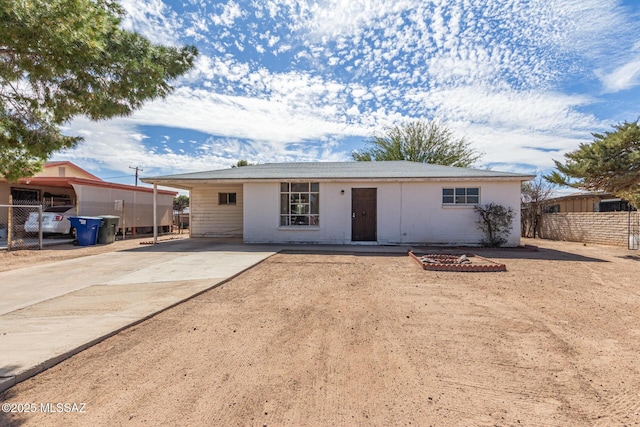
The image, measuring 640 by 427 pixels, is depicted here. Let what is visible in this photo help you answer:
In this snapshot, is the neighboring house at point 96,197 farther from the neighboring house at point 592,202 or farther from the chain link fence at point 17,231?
the neighboring house at point 592,202

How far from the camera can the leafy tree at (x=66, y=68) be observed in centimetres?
303

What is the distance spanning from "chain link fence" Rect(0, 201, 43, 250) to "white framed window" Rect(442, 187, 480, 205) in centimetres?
1491

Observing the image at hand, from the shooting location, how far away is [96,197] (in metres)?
15.4

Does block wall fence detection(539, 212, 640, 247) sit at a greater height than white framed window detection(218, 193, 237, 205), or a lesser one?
lesser

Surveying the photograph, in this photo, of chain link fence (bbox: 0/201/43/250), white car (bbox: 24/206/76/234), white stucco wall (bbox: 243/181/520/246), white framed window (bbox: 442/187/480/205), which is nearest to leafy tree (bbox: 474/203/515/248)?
white stucco wall (bbox: 243/181/520/246)

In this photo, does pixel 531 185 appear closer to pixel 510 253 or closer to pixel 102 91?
pixel 510 253

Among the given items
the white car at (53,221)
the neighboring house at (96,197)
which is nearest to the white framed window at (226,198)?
the neighboring house at (96,197)

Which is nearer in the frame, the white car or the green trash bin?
the white car

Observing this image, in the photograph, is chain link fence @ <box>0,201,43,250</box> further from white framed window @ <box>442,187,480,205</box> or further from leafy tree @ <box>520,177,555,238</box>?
leafy tree @ <box>520,177,555,238</box>

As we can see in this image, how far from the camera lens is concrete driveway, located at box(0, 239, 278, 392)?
10.7ft

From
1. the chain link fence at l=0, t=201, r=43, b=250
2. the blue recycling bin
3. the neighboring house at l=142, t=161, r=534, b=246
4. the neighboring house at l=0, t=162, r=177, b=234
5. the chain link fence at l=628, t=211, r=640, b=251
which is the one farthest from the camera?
the neighboring house at l=0, t=162, r=177, b=234

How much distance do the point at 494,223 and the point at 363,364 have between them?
34.5 feet

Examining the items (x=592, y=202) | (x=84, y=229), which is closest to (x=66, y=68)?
(x=84, y=229)

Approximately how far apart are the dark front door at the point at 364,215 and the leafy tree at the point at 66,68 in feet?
28.5
